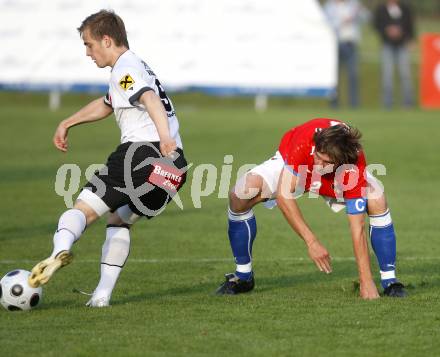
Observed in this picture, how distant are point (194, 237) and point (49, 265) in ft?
14.8

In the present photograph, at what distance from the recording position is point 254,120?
2450 centimetres

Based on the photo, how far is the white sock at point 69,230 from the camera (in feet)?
23.9

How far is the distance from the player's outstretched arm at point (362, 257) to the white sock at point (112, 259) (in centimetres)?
158

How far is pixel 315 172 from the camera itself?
26.4 ft

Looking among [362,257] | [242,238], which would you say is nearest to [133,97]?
[242,238]

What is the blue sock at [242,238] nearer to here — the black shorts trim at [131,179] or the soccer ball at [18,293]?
the black shorts trim at [131,179]

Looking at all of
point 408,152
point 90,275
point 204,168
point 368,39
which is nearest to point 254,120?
point 408,152

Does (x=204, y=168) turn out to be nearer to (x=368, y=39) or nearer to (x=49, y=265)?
(x=49, y=265)

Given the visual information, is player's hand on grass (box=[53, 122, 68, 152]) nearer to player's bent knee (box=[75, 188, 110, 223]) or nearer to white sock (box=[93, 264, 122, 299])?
player's bent knee (box=[75, 188, 110, 223])

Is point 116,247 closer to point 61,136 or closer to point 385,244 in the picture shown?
point 61,136

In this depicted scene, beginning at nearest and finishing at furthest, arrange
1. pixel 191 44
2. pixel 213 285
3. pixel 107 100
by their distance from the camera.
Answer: pixel 107 100
pixel 213 285
pixel 191 44

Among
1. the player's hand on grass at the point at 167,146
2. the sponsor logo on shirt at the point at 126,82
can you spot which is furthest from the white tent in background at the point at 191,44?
the player's hand on grass at the point at 167,146

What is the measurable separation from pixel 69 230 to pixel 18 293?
54 centimetres

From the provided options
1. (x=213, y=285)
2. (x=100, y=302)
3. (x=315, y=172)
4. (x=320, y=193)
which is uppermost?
(x=315, y=172)
